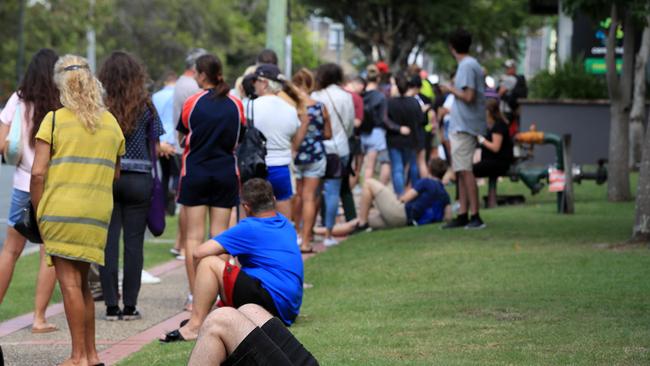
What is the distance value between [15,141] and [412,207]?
744cm

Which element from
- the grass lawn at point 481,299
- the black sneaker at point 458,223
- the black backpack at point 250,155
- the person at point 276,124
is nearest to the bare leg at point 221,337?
the grass lawn at point 481,299

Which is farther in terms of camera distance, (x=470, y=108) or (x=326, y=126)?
(x=470, y=108)

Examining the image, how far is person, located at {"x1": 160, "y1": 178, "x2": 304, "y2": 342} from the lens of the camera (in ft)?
26.9

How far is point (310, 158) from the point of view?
42.4 feet

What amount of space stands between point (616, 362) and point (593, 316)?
1.57m

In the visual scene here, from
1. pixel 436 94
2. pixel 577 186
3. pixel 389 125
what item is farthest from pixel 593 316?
pixel 436 94

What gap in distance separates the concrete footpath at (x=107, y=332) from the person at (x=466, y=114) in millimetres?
3752

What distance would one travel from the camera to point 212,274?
824cm

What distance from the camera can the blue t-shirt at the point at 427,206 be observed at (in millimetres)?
15672

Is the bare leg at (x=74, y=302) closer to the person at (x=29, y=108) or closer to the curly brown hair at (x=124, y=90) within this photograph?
the person at (x=29, y=108)

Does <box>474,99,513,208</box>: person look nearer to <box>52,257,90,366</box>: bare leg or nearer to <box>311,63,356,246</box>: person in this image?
<box>311,63,356,246</box>: person

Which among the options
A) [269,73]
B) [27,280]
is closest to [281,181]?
[269,73]

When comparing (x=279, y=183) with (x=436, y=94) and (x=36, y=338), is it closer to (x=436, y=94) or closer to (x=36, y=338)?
(x=36, y=338)

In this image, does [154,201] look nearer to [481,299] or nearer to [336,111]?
[481,299]
